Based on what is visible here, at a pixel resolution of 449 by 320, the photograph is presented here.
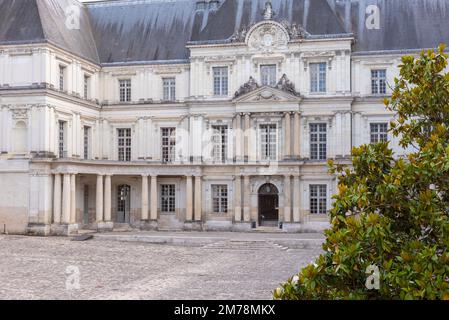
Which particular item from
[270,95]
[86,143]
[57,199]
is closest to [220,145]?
[270,95]

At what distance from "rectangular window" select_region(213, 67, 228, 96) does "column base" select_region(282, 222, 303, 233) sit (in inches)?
321

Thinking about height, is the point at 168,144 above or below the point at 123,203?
above

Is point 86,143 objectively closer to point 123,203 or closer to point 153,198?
point 123,203

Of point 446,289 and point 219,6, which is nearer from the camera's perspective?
point 446,289

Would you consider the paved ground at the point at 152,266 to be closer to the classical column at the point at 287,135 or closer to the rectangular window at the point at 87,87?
the classical column at the point at 287,135

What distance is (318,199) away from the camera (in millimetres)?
33656

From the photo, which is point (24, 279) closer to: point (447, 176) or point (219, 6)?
Result: point (447, 176)

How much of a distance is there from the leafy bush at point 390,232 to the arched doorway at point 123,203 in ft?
100

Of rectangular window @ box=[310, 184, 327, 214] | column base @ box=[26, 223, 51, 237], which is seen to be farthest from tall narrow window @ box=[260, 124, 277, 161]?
column base @ box=[26, 223, 51, 237]

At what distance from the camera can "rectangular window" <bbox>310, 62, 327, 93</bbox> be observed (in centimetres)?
3400

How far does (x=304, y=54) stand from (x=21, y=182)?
1649 cm

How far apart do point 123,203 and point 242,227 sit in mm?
7677

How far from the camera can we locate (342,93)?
33594 mm
